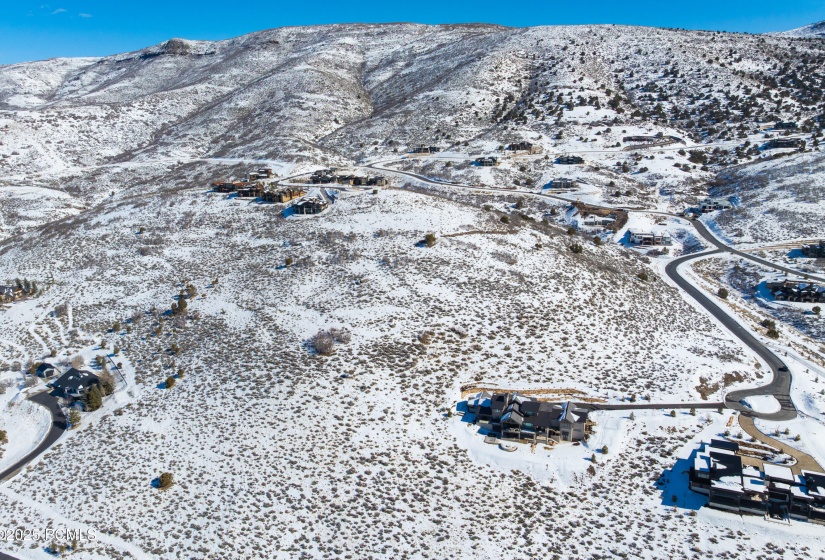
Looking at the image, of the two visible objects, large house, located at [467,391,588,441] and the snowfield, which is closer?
the snowfield

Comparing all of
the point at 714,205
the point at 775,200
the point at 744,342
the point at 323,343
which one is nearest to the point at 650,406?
the point at 744,342

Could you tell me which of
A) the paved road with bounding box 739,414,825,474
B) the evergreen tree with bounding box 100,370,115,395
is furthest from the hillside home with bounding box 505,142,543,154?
the evergreen tree with bounding box 100,370,115,395

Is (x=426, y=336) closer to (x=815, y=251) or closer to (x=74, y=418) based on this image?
(x=74, y=418)

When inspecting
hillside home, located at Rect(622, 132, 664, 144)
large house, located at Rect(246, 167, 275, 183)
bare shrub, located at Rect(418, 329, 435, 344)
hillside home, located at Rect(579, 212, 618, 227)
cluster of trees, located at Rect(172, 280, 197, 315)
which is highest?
hillside home, located at Rect(622, 132, 664, 144)

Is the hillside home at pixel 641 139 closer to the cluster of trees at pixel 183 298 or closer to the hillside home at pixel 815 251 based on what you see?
the hillside home at pixel 815 251

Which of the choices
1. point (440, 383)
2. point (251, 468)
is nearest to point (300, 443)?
point (251, 468)

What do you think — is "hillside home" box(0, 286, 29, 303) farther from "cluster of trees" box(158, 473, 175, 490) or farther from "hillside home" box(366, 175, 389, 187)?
"hillside home" box(366, 175, 389, 187)
